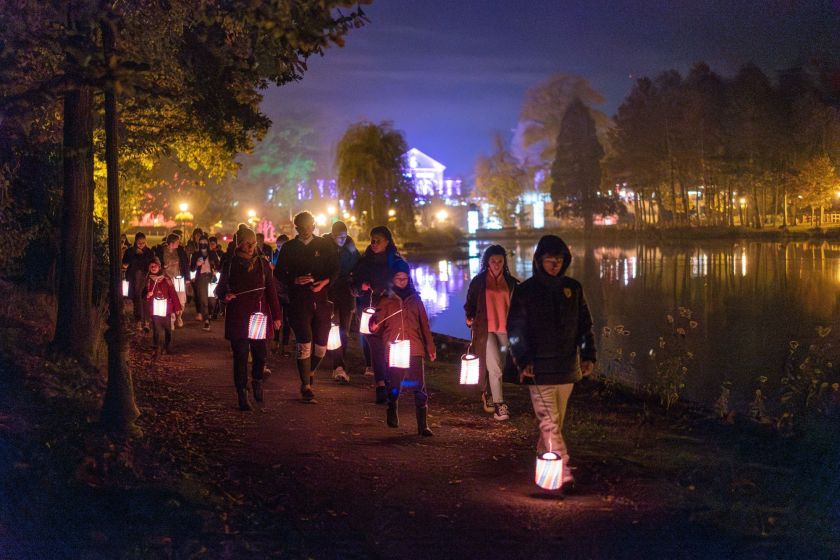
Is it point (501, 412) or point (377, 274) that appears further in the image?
point (377, 274)

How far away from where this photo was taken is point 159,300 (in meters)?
13.2

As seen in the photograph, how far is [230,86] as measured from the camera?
1336 cm

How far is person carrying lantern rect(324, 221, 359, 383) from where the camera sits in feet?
39.2

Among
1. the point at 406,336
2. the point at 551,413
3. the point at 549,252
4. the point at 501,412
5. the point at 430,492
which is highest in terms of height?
the point at 549,252

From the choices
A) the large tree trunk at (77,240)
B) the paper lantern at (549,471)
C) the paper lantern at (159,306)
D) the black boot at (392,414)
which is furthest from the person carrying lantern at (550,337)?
the paper lantern at (159,306)

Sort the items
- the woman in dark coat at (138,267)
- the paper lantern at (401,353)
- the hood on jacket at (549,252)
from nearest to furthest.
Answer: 1. the hood on jacket at (549,252)
2. the paper lantern at (401,353)
3. the woman in dark coat at (138,267)

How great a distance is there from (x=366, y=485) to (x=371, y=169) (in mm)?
50047

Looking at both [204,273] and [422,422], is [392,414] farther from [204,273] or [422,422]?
[204,273]

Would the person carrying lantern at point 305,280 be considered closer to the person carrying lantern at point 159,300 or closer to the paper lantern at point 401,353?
the paper lantern at point 401,353

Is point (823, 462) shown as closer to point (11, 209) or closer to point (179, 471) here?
point (179, 471)

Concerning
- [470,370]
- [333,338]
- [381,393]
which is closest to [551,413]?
[470,370]

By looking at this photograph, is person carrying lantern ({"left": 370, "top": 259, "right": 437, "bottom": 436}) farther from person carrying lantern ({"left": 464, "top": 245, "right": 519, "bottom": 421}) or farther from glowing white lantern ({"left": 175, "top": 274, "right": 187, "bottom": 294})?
glowing white lantern ({"left": 175, "top": 274, "right": 187, "bottom": 294})

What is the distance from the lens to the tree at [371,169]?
56.3 metres

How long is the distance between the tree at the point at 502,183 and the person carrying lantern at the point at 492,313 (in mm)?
97169
